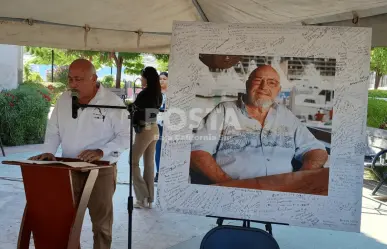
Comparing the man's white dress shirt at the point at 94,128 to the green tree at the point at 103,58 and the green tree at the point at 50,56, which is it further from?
the green tree at the point at 50,56

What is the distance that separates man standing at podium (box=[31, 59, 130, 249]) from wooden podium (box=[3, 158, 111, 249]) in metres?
0.37

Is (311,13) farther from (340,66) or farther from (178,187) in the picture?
(178,187)

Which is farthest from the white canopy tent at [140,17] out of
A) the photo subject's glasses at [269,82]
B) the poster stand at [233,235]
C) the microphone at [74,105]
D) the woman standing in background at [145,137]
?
the poster stand at [233,235]

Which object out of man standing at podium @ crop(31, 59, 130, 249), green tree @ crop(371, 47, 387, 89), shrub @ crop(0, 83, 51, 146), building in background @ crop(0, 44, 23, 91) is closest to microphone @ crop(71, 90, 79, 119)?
man standing at podium @ crop(31, 59, 130, 249)

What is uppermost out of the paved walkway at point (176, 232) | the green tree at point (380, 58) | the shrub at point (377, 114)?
the green tree at point (380, 58)

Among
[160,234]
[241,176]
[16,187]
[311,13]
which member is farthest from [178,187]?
[16,187]

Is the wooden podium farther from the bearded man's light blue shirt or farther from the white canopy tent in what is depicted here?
the white canopy tent

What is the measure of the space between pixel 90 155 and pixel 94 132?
29cm

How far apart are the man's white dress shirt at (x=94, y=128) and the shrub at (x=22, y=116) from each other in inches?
240

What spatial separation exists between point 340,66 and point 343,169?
584 millimetres

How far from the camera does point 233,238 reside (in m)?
2.28

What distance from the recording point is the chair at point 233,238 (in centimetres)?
225
